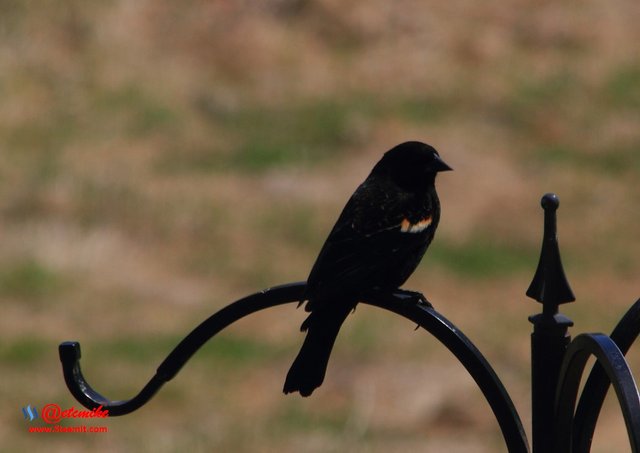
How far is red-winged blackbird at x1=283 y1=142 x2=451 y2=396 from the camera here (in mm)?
3623

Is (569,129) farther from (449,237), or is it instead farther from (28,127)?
Answer: (28,127)

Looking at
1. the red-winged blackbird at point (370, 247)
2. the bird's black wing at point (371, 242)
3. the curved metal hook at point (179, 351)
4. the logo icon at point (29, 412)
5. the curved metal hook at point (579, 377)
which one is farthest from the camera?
the logo icon at point (29, 412)

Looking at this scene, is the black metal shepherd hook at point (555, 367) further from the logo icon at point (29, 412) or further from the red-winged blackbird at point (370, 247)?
the logo icon at point (29, 412)

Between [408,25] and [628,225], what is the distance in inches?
262

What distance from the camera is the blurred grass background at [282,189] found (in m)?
13.7

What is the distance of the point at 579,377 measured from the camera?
9.28 feet

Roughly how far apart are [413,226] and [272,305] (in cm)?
124

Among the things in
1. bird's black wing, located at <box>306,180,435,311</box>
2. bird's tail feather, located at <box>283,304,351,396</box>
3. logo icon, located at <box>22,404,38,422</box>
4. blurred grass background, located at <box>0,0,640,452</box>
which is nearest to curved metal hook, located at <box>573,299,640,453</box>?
bird's tail feather, located at <box>283,304,351,396</box>

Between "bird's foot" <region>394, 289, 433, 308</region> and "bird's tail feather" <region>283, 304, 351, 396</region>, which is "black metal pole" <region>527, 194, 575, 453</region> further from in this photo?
"bird's tail feather" <region>283, 304, 351, 396</region>

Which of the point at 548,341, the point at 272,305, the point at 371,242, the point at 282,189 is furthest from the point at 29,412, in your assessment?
the point at 282,189

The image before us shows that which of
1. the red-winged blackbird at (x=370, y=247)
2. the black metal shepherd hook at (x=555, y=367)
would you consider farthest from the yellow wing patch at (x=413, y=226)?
the black metal shepherd hook at (x=555, y=367)

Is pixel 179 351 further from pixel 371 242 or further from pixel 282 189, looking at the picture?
pixel 282 189

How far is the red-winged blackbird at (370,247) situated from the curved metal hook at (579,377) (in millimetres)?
811

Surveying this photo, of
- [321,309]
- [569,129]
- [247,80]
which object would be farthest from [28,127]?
[321,309]
